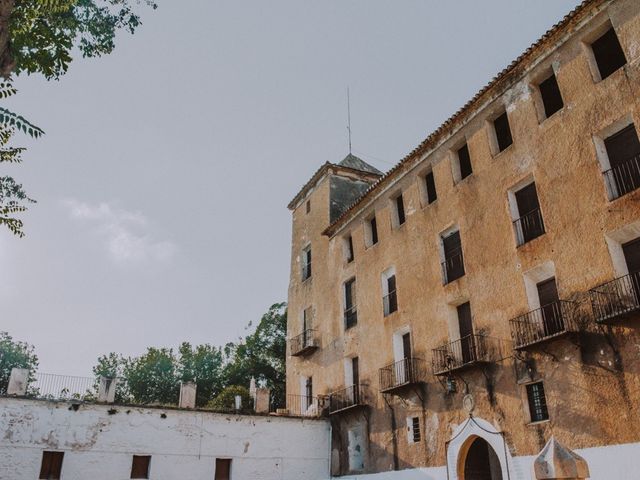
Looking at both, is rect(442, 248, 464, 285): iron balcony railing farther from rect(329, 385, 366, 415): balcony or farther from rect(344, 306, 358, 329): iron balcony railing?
rect(329, 385, 366, 415): balcony

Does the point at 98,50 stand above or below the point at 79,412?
above

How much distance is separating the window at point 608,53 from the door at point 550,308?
19.4 feet

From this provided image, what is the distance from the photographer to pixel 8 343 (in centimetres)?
4572

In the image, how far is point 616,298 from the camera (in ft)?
44.5

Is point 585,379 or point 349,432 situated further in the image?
point 349,432

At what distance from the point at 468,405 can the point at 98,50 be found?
547 inches

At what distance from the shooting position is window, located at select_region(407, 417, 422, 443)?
19.4 metres

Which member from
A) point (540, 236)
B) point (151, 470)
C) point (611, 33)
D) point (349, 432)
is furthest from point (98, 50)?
point (349, 432)

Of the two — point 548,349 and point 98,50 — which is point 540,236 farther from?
point 98,50

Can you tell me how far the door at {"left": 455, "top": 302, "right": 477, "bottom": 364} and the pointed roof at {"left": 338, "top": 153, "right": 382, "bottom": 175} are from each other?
538 inches

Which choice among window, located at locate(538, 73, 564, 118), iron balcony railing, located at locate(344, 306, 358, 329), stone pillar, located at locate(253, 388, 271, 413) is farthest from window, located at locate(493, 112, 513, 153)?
stone pillar, located at locate(253, 388, 271, 413)

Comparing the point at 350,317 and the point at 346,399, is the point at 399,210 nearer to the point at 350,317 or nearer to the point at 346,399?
the point at 350,317

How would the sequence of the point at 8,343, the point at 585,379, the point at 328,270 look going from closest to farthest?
1. the point at 585,379
2. the point at 328,270
3. the point at 8,343

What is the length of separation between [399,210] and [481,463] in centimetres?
1003
